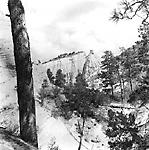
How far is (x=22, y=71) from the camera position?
5363mm

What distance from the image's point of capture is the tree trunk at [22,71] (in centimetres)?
534

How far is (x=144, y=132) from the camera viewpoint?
723cm

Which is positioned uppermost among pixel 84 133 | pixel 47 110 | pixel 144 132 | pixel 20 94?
pixel 20 94

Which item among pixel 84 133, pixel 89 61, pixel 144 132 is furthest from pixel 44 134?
pixel 89 61

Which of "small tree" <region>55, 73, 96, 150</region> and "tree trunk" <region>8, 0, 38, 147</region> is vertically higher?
"tree trunk" <region>8, 0, 38, 147</region>

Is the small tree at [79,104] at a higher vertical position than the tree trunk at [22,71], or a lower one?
lower

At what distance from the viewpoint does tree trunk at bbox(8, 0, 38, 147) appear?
534cm

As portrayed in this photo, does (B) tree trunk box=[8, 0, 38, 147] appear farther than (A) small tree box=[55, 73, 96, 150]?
No

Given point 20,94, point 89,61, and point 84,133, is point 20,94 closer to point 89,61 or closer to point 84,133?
point 84,133

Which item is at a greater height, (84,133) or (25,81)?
(25,81)

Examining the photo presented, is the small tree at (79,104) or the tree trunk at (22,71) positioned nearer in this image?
the tree trunk at (22,71)

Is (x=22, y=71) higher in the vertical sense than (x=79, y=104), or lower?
higher

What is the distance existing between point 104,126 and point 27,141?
3441 centimetres

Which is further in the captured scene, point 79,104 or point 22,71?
point 79,104
